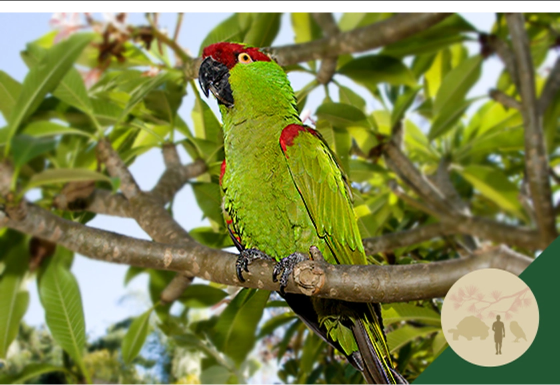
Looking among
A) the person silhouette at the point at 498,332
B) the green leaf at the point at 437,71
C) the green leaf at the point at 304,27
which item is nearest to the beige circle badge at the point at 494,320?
the person silhouette at the point at 498,332

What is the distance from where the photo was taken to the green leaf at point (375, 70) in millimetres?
1489

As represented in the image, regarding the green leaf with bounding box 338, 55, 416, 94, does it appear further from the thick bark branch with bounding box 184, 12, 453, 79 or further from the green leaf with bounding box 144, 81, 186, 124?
the green leaf with bounding box 144, 81, 186, 124

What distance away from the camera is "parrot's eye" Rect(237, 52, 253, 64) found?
81 cm

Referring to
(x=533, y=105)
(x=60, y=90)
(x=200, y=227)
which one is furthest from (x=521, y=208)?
(x=60, y=90)

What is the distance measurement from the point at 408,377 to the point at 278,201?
61 centimetres

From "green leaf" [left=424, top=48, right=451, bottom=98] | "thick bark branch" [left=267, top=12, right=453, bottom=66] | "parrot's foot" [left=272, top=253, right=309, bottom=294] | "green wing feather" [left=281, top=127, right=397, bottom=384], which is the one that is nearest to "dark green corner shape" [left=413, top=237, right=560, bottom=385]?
"green wing feather" [left=281, top=127, right=397, bottom=384]

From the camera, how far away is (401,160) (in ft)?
5.25

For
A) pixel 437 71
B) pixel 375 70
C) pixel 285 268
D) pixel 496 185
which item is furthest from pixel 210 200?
pixel 437 71

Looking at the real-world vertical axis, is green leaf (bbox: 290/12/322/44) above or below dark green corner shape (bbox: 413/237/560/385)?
above

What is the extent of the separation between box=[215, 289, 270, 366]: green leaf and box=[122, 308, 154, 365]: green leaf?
32 centimetres

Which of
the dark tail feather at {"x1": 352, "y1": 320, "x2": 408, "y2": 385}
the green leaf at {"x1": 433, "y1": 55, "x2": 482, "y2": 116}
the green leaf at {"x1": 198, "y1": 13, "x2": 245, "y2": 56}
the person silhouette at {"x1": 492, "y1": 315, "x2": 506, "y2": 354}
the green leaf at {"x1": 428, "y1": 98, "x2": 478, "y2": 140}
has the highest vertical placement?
the green leaf at {"x1": 433, "y1": 55, "x2": 482, "y2": 116}

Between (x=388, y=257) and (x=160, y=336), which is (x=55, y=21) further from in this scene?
(x=388, y=257)

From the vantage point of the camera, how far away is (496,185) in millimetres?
1729

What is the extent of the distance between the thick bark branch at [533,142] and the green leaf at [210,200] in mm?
944
